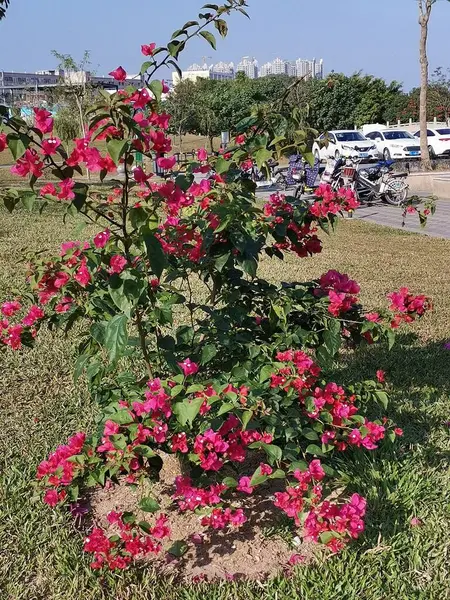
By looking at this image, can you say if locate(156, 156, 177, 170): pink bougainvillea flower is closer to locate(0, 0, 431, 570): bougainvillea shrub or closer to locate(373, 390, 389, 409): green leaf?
locate(0, 0, 431, 570): bougainvillea shrub

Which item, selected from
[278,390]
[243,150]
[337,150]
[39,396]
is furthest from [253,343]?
[337,150]

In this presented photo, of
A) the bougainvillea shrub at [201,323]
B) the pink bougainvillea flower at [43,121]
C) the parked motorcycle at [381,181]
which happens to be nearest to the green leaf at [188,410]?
the bougainvillea shrub at [201,323]

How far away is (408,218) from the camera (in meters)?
11.0

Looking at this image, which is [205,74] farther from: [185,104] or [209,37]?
[209,37]

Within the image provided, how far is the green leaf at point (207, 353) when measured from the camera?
1.96 meters

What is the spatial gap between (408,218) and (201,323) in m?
9.49

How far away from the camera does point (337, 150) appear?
21.6m

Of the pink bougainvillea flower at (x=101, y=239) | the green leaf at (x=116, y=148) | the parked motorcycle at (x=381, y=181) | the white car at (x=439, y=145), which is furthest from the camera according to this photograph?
the white car at (x=439, y=145)

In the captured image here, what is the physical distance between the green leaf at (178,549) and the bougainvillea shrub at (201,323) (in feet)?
0.27

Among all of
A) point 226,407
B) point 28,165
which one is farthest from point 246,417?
point 28,165

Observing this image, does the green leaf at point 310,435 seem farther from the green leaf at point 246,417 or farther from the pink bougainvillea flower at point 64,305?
the pink bougainvillea flower at point 64,305

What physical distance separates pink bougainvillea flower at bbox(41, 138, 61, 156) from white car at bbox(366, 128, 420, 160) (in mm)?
22094

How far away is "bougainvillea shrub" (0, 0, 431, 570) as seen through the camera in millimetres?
1537

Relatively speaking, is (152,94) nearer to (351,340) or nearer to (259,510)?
(351,340)
